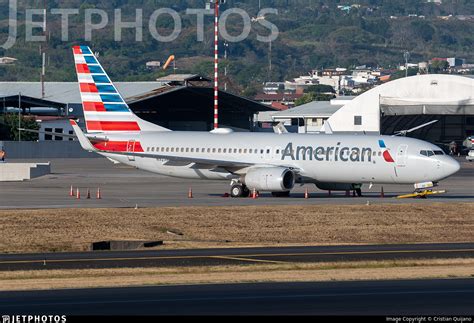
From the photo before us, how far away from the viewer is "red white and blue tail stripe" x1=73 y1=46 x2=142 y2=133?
65125mm

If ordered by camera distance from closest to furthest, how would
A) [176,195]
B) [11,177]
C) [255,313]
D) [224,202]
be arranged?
[255,313]
[224,202]
[176,195]
[11,177]

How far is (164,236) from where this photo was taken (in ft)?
141

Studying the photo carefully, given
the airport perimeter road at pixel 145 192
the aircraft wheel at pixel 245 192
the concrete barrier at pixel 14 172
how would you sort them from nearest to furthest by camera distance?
the airport perimeter road at pixel 145 192 → the aircraft wheel at pixel 245 192 → the concrete barrier at pixel 14 172

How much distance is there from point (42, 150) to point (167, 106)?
14764 millimetres

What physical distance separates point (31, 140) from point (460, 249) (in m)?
87.8

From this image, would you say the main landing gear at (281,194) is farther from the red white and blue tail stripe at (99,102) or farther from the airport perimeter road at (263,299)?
the airport perimeter road at (263,299)

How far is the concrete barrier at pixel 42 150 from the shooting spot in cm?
11044

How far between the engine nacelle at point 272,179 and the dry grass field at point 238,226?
6.84 meters

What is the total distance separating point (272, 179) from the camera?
190 ft

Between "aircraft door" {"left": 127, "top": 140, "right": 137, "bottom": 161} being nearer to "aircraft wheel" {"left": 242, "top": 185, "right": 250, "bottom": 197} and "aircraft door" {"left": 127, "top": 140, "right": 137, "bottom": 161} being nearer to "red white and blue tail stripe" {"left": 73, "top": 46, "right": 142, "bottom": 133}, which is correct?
"red white and blue tail stripe" {"left": 73, "top": 46, "right": 142, "bottom": 133}

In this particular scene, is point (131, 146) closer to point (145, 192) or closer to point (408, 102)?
point (145, 192)

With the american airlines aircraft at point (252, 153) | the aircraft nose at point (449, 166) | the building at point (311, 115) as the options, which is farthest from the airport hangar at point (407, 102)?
the aircraft nose at point (449, 166)

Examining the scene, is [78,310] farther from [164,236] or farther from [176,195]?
[176,195]

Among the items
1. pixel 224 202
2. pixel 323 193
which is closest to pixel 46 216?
pixel 224 202
